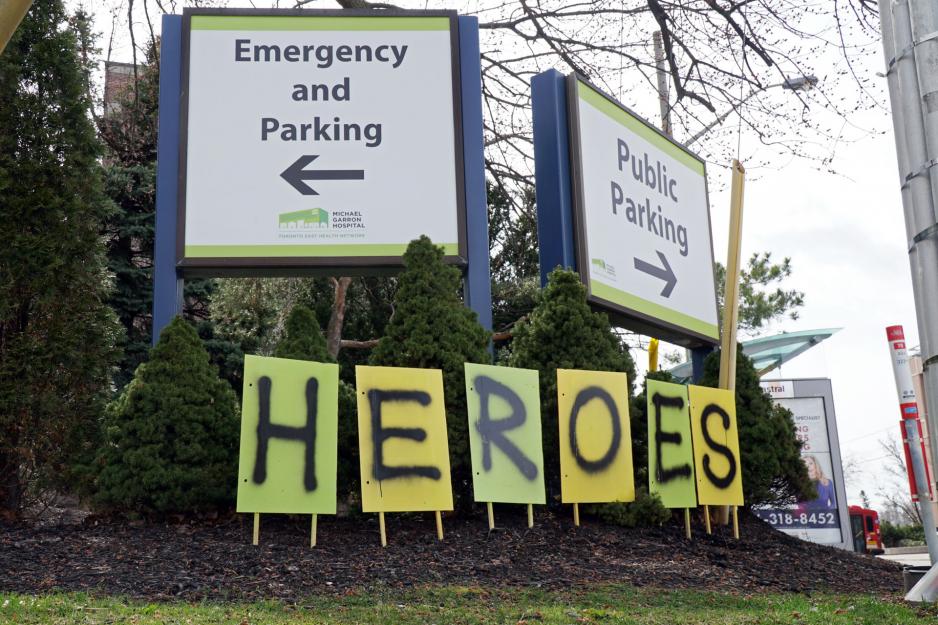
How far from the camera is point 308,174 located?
32.4ft

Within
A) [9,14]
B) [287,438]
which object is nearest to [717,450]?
[287,438]

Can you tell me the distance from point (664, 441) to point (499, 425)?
5.71ft

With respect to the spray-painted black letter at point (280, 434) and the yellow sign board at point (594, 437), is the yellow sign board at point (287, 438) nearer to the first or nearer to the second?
the spray-painted black letter at point (280, 434)

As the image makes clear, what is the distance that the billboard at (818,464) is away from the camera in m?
18.9

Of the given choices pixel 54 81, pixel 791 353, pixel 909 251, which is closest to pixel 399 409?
pixel 909 251

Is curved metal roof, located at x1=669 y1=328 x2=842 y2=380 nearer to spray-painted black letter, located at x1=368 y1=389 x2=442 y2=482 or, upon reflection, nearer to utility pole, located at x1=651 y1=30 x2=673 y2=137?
utility pole, located at x1=651 y1=30 x2=673 y2=137

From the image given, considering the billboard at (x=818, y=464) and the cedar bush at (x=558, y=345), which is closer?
the cedar bush at (x=558, y=345)

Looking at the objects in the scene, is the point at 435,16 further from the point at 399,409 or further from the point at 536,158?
the point at 399,409

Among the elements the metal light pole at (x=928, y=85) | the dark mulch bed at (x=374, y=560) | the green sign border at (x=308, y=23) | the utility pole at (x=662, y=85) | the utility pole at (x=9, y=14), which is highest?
the utility pole at (x=662, y=85)

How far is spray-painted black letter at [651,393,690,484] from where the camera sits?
29.7ft

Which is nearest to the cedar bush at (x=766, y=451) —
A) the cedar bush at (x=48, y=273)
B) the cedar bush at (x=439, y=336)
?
the cedar bush at (x=439, y=336)

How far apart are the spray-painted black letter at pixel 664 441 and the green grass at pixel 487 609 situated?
213 cm

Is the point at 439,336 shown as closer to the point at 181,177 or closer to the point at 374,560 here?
the point at 374,560

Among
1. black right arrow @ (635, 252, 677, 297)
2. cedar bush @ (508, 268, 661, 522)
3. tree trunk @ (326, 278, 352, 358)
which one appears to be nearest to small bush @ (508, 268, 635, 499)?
cedar bush @ (508, 268, 661, 522)
